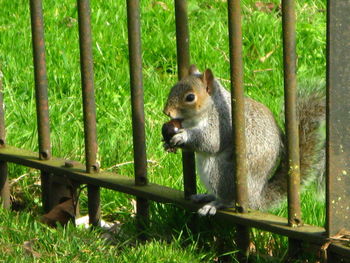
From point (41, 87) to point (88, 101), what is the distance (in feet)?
0.81

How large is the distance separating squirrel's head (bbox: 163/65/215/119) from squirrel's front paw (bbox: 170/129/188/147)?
0.36 feet

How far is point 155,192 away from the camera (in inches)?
122

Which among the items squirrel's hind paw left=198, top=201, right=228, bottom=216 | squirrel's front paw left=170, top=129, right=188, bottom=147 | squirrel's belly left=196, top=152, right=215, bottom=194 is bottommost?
squirrel's hind paw left=198, top=201, right=228, bottom=216

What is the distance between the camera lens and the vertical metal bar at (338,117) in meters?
2.53

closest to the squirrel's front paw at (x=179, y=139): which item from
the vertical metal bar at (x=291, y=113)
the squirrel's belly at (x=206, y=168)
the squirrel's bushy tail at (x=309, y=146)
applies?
the squirrel's belly at (x=206, y=168)

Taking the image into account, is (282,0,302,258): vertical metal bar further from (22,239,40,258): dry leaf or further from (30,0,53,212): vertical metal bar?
(30,0,53,212): vertical metal bar

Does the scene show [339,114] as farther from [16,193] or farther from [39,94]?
[16,193]

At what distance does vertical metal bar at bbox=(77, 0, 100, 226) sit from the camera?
3.15 metres

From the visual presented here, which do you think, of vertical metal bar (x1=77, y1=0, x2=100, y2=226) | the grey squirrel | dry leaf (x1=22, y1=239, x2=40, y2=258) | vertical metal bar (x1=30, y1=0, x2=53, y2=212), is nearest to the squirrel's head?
the grey squirrel

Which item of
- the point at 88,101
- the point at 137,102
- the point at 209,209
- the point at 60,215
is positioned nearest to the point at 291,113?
the point at 209,209

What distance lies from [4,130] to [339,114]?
151cm

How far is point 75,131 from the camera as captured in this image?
3.86 meters

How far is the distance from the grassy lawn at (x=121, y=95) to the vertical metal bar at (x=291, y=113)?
28 centimetres

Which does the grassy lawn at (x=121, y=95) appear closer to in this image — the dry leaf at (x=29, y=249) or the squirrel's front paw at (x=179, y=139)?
the dry leaf at (x=29, y=249)
